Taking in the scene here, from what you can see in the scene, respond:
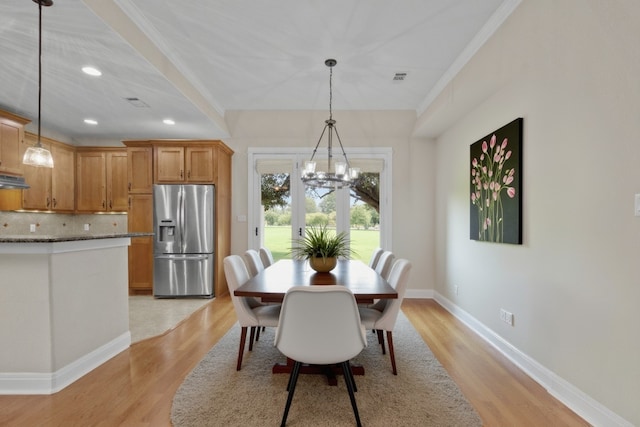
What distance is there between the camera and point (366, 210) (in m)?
5.07

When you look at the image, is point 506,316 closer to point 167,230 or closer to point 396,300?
point 396,300

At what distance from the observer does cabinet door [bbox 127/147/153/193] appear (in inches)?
187

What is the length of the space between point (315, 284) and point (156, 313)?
2657 mm

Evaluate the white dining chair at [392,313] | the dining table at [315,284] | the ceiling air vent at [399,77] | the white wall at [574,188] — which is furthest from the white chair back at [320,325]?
the ceiling air vent at [399,77]

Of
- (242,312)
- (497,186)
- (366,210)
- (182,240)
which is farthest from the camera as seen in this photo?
(366,210)

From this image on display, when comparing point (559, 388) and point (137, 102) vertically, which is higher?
point (137, 102)

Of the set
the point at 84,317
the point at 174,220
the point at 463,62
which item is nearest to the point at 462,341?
the point at 463,62

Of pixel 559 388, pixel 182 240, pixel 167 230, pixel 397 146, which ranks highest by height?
pixel 397 146

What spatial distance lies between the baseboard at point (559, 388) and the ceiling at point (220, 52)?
2.70 meters

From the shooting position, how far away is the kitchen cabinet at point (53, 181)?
4.40 m

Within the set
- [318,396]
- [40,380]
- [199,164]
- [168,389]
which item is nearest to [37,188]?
[199,164]

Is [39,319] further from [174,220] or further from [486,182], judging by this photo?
[486,182]

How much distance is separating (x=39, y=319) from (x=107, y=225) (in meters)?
3.53

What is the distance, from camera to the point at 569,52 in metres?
2.03
